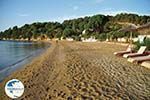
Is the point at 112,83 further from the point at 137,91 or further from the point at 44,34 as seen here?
the point at 44,34

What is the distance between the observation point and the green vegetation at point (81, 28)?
6488 cm

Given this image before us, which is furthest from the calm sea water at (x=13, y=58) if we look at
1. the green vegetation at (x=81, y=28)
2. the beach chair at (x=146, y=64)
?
the green vegetation at (x=81, y=28)

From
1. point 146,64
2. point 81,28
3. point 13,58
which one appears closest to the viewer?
point 146,64

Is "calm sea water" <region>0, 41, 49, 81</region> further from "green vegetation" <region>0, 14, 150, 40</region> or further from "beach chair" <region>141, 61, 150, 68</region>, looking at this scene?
"green vegetation" <region>0, 14, 150, 40</region>

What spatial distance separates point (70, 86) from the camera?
657 cm

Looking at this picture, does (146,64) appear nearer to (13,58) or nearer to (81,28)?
(13,58)

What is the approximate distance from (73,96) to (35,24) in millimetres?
109955

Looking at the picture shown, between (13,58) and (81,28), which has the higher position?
(81,28)

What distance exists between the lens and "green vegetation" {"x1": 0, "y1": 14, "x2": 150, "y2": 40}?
6488 cm

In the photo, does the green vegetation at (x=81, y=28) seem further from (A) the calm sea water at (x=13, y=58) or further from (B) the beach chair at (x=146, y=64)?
(B) the beach chair at (x=146, y=64)

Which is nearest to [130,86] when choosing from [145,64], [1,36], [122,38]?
[145,64]

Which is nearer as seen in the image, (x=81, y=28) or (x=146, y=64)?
(x=146, y=64)

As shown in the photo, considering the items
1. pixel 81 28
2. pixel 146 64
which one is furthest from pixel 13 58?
pixel 81 28

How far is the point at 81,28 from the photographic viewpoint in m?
78.2
